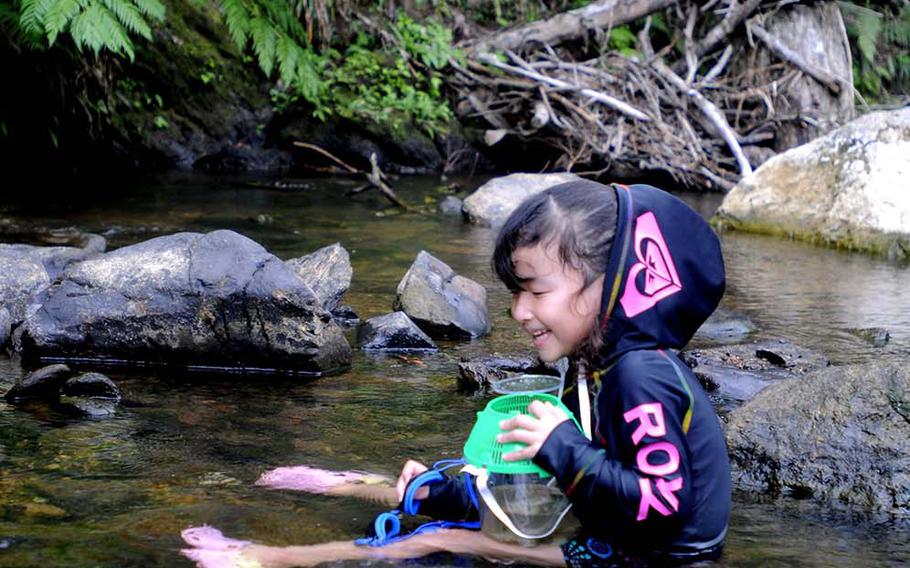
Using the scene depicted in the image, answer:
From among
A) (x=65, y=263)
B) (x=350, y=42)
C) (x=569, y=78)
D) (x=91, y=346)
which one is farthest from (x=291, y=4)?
(x=91, y=346)

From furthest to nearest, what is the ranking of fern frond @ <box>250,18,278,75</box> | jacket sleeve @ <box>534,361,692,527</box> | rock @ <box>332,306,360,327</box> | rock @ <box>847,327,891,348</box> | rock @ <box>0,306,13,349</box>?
fern frond @ <box>250,18,278,75</box> → rock @ <box>332,306,360,327</box> → rock @ <box>847,327,891,348</box> → rock @ <box>0,306,13,349</box> → jacket sleeve @ <box>534,361,692,527</box>

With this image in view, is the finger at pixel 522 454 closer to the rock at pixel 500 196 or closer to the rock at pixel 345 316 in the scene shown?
the rock at pixel 345 316

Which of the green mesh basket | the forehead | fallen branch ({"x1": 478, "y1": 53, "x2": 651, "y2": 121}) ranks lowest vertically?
the green mesh basket

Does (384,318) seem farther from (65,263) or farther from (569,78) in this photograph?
(569,78)

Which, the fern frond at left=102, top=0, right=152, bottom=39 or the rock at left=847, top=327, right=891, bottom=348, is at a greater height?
the fern frond at left=102, top=0, right=152, bottom=39

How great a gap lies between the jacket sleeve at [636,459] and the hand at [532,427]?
0.02 m

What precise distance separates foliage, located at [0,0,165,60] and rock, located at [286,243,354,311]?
267cm

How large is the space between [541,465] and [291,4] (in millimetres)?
8793

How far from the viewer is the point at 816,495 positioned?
3.14 m

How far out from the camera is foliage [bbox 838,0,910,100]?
12.5 metres

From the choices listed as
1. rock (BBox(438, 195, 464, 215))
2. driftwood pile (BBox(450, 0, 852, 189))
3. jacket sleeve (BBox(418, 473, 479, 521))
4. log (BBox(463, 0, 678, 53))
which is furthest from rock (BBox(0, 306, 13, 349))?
log (BBox(463, 0, 678, 53))

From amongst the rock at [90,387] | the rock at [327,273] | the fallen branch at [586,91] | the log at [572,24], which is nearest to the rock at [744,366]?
the rock at [327,273]

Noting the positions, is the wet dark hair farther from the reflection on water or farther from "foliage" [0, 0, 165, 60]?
"foliage" [0, 0, 165, 60]

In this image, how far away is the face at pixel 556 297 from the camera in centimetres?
250
